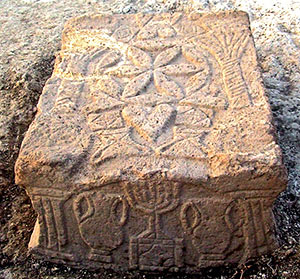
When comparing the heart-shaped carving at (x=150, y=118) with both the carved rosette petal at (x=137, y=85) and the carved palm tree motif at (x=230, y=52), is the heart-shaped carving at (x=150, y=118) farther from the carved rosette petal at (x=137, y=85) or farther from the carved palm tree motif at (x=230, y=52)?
the carved palm tree motif at (x=230, y=52)

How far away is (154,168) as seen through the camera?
1.48 metres

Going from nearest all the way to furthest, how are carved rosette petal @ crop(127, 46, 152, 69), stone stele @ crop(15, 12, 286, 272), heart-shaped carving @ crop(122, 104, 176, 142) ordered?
stone stele @ crop(15, 12, 286, 272) < heart-shaped carving @ crop(122, 104, 176, 142) < carved rosette petal @ crop(127, 46, 152, 69)

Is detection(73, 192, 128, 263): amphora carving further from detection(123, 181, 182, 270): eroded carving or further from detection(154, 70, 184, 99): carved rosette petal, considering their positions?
detection(154, 70, 184, 99): carved rosette petal

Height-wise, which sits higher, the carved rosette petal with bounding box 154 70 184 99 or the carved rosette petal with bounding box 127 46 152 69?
the carved rosette petal with bounding box 127 46 152 69

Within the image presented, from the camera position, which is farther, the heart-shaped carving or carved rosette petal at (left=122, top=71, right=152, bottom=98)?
carved rosette petal at (left=122, top=71, right=152, bottom=98)

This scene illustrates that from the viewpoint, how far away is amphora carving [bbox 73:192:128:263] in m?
1.55

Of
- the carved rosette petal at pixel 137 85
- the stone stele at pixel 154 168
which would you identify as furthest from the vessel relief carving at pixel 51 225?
the carved rosette petal at pixel 137 85

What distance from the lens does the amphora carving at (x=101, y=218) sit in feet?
5.09

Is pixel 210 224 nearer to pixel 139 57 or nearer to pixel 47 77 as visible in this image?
pixel 139 57

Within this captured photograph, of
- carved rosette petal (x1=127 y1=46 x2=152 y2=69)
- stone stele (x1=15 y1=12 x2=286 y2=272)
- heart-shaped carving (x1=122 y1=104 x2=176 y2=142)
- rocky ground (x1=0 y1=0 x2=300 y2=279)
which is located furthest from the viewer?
carved rosette petal (x1=127 y1=46 x2=152 y2=69)

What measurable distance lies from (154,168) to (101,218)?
266 millimetres

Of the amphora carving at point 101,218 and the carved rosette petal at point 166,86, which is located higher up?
the carved rosette petal at point 166,86

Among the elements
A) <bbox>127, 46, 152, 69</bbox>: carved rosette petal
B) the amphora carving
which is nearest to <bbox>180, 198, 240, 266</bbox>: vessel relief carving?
the amphora carving

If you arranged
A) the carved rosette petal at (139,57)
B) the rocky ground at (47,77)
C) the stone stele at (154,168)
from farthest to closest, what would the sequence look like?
the carved rosette petal at (139,57), the rocky ground at (47,77), the stone stele at (154,168)
